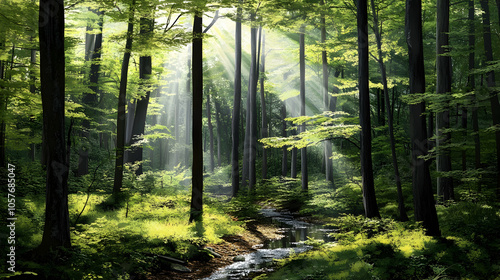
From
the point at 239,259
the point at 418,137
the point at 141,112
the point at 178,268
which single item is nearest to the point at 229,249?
the point at 239,259

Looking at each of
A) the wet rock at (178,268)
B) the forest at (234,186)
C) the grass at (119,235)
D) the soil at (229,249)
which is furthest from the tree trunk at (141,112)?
the wet rock at (178,268)

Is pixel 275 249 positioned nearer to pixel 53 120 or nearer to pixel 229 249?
pixel 229 249

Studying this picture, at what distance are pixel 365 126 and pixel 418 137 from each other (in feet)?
7.12

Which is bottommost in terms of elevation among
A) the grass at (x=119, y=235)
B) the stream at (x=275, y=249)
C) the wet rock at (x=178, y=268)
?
the stream at (x=275, y=249)

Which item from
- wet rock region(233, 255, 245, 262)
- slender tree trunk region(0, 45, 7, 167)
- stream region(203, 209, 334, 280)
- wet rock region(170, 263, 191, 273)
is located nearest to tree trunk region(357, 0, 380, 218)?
stream region(203, 209, 334, 280)

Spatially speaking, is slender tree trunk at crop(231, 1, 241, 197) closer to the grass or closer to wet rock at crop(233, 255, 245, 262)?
the grass

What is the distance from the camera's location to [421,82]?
8.41 m

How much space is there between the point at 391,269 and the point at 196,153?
253 inches

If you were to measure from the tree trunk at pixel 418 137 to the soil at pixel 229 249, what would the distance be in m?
4.71

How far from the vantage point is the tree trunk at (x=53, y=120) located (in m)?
5.67

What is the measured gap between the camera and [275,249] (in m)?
9.50

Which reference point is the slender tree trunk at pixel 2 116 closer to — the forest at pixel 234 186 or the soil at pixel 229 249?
the forest at pixel 234 186

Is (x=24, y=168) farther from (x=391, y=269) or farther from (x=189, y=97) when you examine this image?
(x=189, y=97)

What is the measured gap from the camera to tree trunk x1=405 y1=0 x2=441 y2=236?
8156 mm
